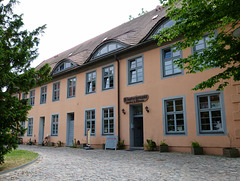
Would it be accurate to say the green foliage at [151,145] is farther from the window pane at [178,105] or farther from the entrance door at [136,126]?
the window pane at [178,105]

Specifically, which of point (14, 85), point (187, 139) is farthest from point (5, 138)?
point (187, 139)

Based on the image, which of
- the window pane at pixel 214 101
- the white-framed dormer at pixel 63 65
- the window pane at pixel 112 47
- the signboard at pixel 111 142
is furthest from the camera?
the white-framed dormer at pixel 63 65

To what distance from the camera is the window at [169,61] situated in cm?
1227

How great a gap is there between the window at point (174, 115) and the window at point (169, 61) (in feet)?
4.81

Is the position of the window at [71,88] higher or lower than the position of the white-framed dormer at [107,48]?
lower

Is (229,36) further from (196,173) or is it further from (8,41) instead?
(8,41)

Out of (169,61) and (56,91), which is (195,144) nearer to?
(169,61)

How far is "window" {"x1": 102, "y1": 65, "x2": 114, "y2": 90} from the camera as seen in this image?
51.1 feet

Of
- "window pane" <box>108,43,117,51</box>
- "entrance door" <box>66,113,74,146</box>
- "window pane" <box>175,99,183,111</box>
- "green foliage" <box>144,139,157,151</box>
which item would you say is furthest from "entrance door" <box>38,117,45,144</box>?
"window pane" <box>175,99,183,111</box>

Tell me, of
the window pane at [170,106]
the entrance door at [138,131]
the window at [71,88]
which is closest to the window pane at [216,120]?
the window pane at [170,106]

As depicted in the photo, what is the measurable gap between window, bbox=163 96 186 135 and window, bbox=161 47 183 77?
1467 mm

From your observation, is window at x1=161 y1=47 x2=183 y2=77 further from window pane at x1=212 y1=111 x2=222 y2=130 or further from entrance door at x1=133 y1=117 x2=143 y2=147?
entrance door at x1=133 y1=117 x2=143 y2=147

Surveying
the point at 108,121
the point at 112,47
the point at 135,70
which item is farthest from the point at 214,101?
the point at 112,47

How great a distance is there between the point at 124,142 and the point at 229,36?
8.99 m
